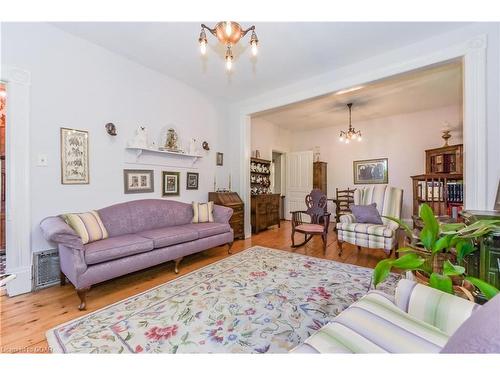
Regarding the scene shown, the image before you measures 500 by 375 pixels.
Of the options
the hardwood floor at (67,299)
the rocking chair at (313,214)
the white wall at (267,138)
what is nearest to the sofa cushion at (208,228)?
the hardwood floor at (67,299)

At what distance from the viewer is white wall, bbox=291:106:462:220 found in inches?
194

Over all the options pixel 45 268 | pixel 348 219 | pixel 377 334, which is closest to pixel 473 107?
pixel 348 219

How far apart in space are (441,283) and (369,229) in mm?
2181

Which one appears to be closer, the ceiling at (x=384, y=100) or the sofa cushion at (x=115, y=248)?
the sofa cushion at (x=115, y=248)

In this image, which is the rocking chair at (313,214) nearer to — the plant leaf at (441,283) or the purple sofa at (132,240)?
the purple sofa at (132,240)

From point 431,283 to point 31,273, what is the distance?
3459 mm

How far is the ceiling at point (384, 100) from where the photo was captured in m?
3.53

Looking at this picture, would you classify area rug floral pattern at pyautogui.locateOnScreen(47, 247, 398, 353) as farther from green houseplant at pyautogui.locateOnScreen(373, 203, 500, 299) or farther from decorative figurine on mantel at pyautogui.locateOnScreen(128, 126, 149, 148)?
decorative figurine on mantel at pyautogui.locateOnScreen(128, 126, 149, 148)

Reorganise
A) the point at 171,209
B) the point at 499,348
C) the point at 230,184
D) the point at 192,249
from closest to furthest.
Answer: the point at 499,348
the point at 192,249
the point at 171,209
the point at 230,184

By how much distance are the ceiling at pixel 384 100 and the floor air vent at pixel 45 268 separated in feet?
12.8

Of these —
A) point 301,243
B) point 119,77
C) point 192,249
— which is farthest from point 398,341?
point 119,77

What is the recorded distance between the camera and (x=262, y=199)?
5.04 metres

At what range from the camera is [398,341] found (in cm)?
92
